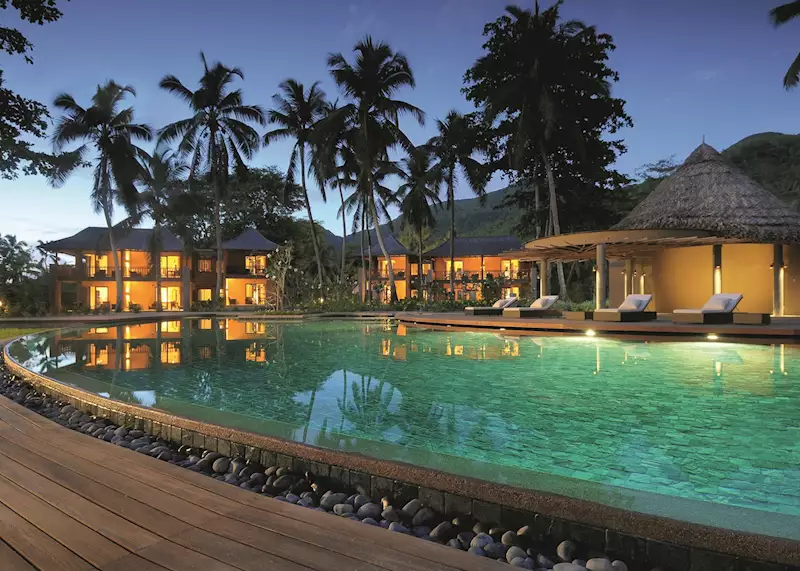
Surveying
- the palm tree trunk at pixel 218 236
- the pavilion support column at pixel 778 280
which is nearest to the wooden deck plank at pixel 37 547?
the pavilion support column at pixel 778 280

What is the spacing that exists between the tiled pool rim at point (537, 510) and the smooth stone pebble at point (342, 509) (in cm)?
19

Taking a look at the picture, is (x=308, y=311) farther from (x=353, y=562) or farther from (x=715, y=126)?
(x=715, y=126)

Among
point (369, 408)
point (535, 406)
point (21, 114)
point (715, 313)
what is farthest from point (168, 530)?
point (715, 313)

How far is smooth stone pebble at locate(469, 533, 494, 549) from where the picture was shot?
227 cm

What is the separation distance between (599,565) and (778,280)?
748 inches

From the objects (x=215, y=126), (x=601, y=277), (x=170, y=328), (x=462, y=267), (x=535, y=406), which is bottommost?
(x=170, y=328)

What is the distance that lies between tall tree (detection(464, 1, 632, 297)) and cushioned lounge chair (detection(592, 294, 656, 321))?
7.39 m

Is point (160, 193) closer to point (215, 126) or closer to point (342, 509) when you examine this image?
point (215, 126)

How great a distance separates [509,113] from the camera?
24.3 meters

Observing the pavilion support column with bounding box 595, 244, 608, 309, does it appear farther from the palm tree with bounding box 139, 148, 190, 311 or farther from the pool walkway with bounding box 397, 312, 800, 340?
the palm tree with bounding box 139, 148, 190, 311

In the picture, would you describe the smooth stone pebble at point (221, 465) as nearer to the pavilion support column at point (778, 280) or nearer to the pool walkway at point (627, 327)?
the pool walkway at point (627, 327)

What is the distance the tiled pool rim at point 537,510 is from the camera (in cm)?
189

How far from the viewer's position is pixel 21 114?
9680mm

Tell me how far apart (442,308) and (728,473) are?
19.6 metres
